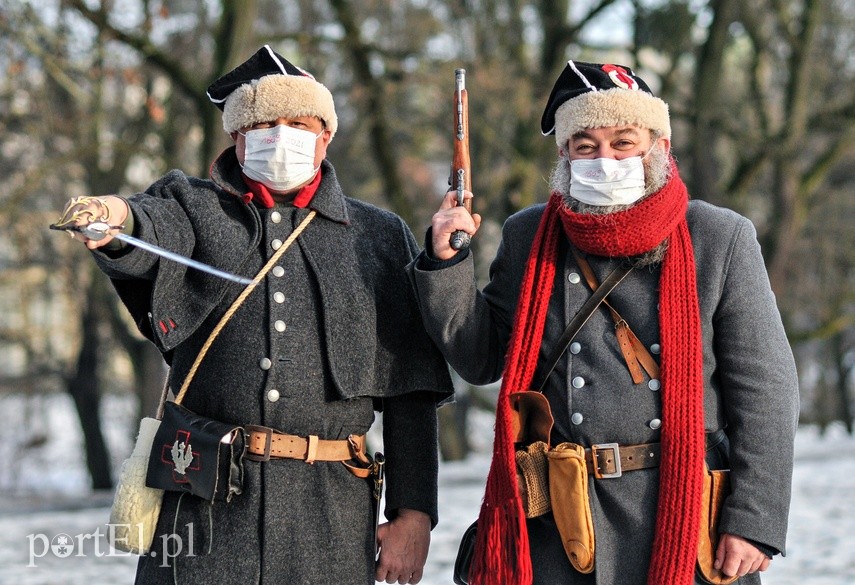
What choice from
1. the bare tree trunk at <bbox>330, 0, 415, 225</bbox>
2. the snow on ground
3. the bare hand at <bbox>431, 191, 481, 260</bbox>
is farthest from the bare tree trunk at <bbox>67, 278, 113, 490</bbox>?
the bare hand at <bbox>431, 191, 481, 260</bbox>

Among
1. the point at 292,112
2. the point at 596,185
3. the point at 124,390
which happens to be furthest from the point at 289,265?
the point at 124,390

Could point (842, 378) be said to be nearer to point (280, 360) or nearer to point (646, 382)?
point (646, 382)

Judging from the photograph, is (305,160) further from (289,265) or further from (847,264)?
(847,264)

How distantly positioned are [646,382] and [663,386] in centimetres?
7

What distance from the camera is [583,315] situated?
10.2ft

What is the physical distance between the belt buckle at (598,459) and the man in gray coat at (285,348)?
1.77 ft

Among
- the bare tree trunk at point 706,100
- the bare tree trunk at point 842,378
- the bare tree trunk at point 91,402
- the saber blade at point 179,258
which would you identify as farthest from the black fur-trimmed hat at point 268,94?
the bare tree trunk at point 842,378

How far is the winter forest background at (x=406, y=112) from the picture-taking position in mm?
10500

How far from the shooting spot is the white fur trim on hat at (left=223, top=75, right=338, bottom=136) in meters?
3.18

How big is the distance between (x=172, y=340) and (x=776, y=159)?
10275 millimetres

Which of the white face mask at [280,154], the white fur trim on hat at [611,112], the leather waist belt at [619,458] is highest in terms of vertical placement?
the white fur trim on hat at [611,112]

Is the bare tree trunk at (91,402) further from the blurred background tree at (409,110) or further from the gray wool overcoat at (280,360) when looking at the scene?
the gray wool overcoat at (280,360)

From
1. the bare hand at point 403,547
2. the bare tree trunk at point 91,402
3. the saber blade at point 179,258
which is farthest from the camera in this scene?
the bare tree trunk at point 91,402

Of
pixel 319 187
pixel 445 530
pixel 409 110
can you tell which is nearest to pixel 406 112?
pixel 409 110
